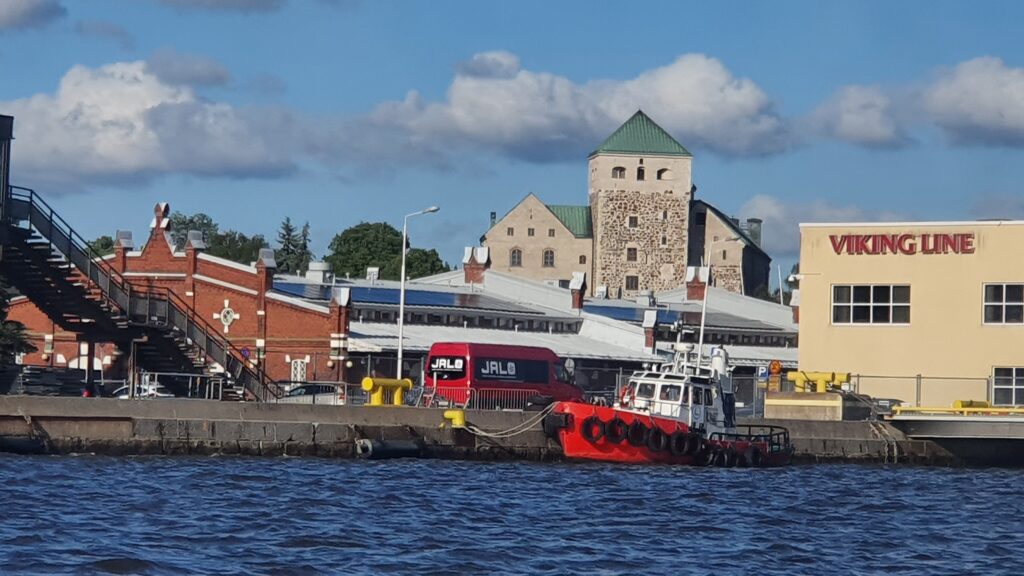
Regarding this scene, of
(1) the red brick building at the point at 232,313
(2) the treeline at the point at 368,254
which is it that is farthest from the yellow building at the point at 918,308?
(2) the treeline at the point at 368,254

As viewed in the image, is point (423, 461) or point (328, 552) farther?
point (423, 461)

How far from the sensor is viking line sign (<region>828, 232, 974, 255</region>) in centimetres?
6366

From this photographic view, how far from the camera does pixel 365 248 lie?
174750mm

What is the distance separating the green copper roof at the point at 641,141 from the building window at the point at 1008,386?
11373cm

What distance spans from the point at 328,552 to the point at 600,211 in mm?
145967

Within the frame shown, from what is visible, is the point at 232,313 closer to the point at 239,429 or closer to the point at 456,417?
the point at 456,417

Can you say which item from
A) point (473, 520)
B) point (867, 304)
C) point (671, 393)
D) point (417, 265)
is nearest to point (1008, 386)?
point (867, 304)

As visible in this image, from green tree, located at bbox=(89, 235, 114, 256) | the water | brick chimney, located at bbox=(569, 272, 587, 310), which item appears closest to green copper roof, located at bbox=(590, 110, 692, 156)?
green tree, located at bbox=(89, 235, 114, 256)

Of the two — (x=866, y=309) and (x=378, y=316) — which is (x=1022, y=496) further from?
(x=378, y=316)

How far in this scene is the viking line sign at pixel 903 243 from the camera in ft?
209

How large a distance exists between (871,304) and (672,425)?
15.0 meters

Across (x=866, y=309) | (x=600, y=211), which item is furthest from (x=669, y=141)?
(x=866, y=309)

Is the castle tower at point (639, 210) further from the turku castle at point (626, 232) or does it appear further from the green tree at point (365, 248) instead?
the green tree at point (365, 248)

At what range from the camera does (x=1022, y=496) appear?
47.9 m
